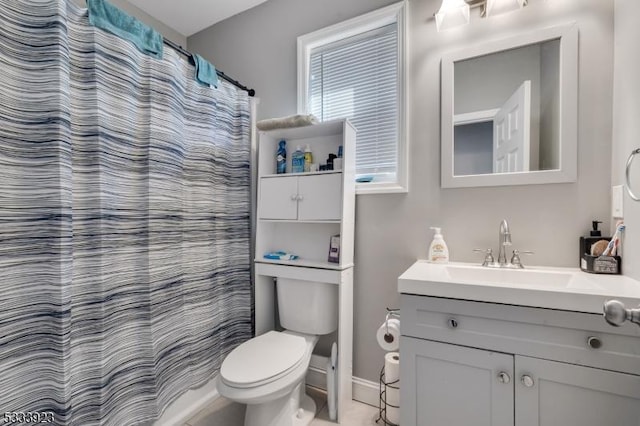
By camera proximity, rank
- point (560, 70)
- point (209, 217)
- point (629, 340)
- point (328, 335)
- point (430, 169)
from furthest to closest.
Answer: point (328, 335)
point (209, 217)
point (430, 169)
point (560, 70)
point (629, 340)

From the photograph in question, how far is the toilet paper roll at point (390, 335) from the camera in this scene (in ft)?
4.80

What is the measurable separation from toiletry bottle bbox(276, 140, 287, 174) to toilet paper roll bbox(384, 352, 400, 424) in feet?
4.11

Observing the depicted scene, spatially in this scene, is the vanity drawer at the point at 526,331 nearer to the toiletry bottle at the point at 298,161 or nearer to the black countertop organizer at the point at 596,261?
the black countertop organizer at the point at 596,261

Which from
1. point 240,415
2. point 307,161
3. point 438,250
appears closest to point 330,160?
point 307,161

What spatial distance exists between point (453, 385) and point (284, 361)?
2.31 feet

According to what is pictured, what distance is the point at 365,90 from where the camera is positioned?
5.88 ft

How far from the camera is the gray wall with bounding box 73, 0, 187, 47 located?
1.89 metres

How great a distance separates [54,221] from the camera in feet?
3.43

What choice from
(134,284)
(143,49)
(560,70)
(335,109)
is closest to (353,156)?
(335,109)

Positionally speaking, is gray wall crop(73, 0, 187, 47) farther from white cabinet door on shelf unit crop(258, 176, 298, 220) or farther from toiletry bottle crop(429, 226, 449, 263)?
toiletry bottle crop(429, 226, 449, 263)

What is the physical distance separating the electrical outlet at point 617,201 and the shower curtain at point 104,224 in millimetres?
1844

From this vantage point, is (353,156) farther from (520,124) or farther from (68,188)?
(68,188)

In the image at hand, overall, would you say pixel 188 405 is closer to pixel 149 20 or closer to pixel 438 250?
pixel 438 250

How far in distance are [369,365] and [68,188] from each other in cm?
166
